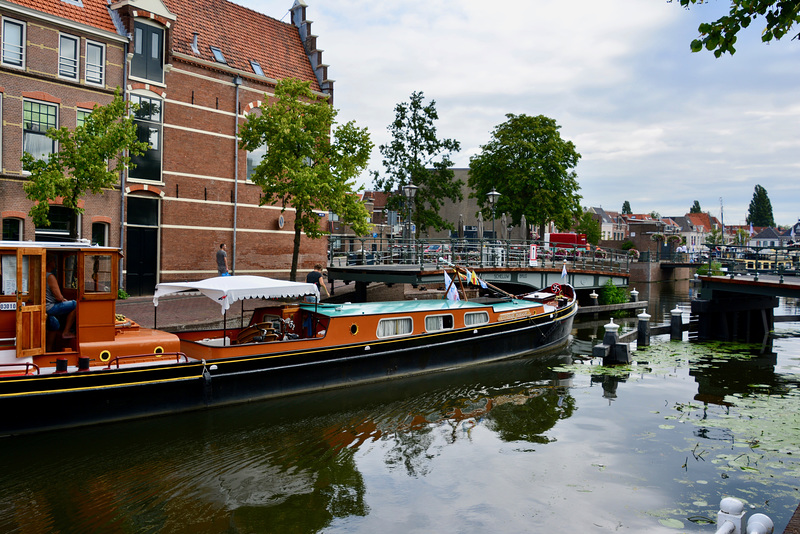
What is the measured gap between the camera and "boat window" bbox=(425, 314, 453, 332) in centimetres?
1609

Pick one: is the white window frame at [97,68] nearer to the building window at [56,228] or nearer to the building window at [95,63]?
the building window at [95,63]

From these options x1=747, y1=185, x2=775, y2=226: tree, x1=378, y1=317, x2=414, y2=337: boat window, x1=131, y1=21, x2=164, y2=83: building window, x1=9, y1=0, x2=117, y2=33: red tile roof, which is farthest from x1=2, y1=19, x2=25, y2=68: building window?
x1=747, y1=185, x2=775, y2=226: tree

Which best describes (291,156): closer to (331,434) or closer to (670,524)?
(331,434)

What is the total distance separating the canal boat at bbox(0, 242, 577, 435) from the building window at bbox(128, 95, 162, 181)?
12.8 metres

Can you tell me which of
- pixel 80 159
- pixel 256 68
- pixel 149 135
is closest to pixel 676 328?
pixel 80 159

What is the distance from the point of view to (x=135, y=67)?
24062 mm

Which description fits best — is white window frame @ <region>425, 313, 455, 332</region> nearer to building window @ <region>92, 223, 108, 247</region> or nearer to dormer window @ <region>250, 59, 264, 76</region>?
building window @ <region>92, 223, 108, 247</region>

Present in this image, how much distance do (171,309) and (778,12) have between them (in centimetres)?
1824

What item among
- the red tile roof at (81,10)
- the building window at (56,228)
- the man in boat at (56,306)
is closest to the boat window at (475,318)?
the man in boat at (56,306)

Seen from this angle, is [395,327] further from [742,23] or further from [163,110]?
[163,110]

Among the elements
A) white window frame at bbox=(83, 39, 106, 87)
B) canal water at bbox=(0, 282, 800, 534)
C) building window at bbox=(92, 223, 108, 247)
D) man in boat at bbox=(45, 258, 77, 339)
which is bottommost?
canal water at bbox=(0, 282, 800, 534)

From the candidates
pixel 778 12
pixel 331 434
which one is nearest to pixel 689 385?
pixel 331 434

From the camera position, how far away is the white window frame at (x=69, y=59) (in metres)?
22.0

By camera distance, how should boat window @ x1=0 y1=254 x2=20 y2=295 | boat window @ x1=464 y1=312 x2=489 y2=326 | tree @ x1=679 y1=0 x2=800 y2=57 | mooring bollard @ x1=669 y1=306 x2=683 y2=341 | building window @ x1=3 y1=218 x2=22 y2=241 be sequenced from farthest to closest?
mooring bollard @ x1=669 y1=306 x2=683 y2=341
building window @ x1=3 y1=218 x2=22 y2=241
boat window @ x1=464 y1=312 x2=489 y2=326
boat window @ x1=0 y1=254 x2=20 y2=295
tree @ x1=679 y1=0 x2=800 y2=57
